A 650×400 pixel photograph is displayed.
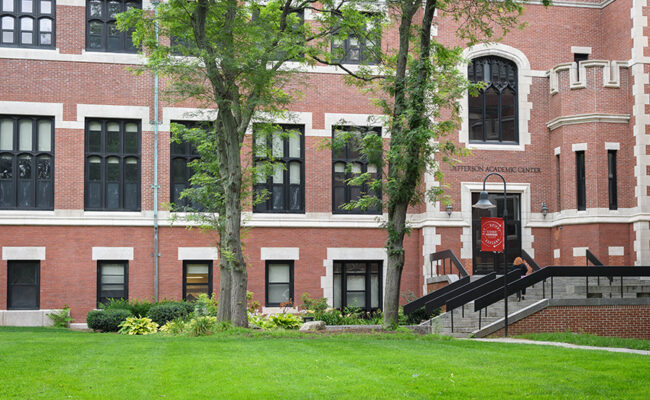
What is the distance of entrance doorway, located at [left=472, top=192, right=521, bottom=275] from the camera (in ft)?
85.9

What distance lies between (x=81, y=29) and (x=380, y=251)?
1233 cm

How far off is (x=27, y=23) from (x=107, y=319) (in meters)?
9.98

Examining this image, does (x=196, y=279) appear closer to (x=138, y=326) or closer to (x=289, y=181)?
(x=138, y=326)

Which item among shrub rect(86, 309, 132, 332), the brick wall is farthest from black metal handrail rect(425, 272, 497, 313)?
shrub rect(86, 309, 132, 332)

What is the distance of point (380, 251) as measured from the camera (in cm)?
2606

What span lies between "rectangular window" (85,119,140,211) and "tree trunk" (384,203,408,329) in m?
9.96

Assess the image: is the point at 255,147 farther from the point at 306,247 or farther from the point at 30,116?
the point at 30,116

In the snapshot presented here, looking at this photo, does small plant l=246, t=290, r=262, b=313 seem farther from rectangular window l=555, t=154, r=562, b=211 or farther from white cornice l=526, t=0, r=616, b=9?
white cornice l=526, t=0, r=616, b=9

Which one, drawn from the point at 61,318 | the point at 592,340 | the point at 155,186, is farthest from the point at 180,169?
the point at 592,340

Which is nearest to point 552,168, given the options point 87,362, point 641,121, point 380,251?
point 641,121

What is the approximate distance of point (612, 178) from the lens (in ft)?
81.7

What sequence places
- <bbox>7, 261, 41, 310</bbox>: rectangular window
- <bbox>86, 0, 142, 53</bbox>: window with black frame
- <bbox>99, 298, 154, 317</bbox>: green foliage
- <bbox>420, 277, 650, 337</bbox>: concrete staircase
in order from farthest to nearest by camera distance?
<bbox>86, 0, 142, 53</bbox>: window with black frame
<bbox>7, 261, 41, 310</bbox>: rectangular window
<bbox>99, 298, 154, 317</bbox>: green foliage
<bbox>420, 277, 650, 337</bbox>: concrete staircase

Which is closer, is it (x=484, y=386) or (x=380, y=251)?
(x=484, y=386)

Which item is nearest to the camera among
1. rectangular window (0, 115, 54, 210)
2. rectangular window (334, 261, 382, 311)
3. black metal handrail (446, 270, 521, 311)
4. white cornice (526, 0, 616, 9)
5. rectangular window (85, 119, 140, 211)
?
black metal handrail (446, 270, 521, 311)
